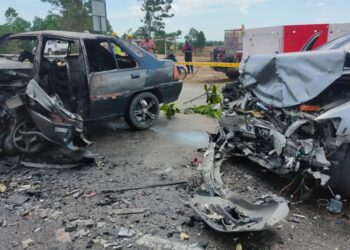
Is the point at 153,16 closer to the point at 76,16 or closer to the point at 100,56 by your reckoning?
the point at 76,16

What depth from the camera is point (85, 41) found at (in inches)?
238

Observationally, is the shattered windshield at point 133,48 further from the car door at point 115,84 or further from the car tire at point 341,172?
the car tire at point 341,172

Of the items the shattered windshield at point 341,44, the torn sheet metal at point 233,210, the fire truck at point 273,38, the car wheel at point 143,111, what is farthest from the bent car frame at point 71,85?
the fire truck at point 273,38

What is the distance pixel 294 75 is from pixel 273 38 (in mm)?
9955

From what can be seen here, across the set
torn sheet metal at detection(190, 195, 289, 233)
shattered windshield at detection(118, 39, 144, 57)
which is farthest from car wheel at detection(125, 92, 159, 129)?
torn sheet metal at detection(190, 195, 289, 233)

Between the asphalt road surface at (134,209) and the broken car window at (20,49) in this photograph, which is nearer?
the asphalt road surface at (134,209)

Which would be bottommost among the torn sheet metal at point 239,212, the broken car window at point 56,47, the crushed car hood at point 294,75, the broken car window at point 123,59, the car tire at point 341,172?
the torn sheet metal at point 239,212

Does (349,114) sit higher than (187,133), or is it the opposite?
(349,114)

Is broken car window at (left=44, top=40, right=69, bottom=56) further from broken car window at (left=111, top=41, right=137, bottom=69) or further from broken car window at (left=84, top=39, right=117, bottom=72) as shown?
broken car window at (left=111, top=41, right=137, bottom=69)

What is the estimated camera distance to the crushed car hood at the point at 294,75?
148 inches

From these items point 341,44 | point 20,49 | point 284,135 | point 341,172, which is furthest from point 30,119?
point 341,44

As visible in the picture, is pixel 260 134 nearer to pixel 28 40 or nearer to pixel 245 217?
pixel 245 217

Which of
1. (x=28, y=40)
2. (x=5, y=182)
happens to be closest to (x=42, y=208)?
(x=5, y=182)

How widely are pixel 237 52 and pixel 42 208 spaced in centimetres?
1269
